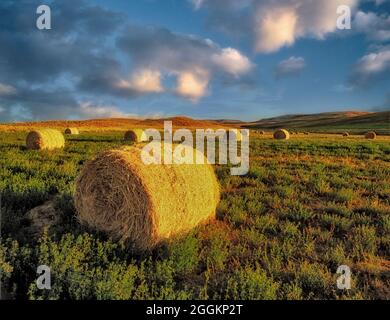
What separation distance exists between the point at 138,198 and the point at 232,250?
195 cm

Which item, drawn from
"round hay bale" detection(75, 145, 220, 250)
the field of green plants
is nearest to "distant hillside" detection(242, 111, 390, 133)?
the field of green plants

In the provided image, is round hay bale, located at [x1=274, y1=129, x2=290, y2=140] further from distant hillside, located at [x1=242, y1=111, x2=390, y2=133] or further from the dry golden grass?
distant hillside, located at [x1=242, y1=111, x2=390, y2=133]

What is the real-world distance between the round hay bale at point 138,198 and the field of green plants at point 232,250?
272 millimetres

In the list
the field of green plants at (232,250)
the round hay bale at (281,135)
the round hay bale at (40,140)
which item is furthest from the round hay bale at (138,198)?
the round hay bale at (281,135)

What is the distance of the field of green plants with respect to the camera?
5754 millimetres

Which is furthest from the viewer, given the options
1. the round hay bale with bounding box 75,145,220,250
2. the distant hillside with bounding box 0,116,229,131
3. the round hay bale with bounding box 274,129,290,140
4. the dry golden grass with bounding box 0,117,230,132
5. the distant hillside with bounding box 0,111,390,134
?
the distant hillside with bounding box 0,111,390,134

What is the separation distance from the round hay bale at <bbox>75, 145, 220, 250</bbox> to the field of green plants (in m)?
0.27

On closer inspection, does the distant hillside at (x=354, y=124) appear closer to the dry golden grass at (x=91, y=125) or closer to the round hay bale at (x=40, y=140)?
the dry golden grass at (x=91, y=125)

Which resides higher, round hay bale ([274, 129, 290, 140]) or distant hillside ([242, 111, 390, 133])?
distant hillside ([242, 111, 390, 133])

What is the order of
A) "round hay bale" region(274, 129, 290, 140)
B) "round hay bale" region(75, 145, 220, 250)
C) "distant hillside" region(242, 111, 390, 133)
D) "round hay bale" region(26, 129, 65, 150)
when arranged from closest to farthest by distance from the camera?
"round hay bale" region(75, 145, 220, 250) → "round hay bale" region(26, 129, 65, 150) → "round hay bale" region(274, 129, 290, 140) → "distant hillside" region(242, 111, 390, 133)

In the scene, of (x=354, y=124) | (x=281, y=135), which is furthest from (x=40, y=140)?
(x=354, y=124)

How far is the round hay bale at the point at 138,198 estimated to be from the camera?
7320 mm

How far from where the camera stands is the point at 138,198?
7.39 meters

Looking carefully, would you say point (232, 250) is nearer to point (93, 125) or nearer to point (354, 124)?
point (93, 125)
